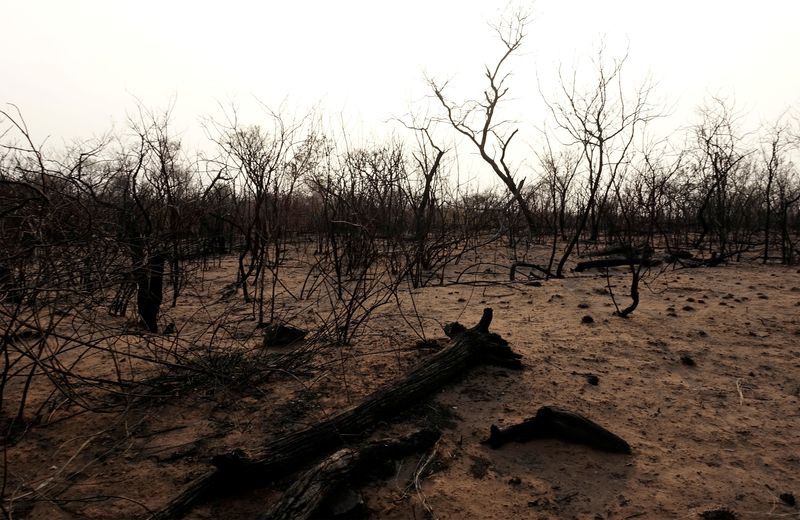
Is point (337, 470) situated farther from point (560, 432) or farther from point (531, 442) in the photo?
point (560, 432)

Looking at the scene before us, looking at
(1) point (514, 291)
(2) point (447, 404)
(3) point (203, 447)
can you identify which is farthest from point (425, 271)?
(3) point (203, 447)

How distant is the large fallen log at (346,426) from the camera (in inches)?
76.0

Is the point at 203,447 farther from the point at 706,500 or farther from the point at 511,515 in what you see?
the point at 706,500

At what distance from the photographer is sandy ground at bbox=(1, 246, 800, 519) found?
1951mm

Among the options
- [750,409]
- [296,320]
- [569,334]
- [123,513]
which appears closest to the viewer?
[123,513]

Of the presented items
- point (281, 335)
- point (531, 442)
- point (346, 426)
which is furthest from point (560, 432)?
point (281, 335)

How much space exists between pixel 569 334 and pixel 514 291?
6.81ft

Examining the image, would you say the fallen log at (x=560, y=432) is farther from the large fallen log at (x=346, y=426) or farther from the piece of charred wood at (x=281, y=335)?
the piece of charred wood at (x=281, y=335)

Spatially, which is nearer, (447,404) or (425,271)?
(447,404)

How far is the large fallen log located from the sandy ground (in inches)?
2.7

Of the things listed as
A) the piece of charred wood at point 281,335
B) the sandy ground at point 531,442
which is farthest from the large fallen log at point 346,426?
the piece of charred wood at point 281,335

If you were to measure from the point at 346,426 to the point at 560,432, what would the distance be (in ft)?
3.60

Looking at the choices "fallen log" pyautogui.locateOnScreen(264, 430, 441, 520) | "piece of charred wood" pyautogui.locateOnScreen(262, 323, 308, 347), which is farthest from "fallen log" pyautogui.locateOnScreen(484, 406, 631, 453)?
"piece of charred wood" pyautogui.locateOnScreen(262, 323, 308, 347)

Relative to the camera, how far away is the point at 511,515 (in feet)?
6.25
